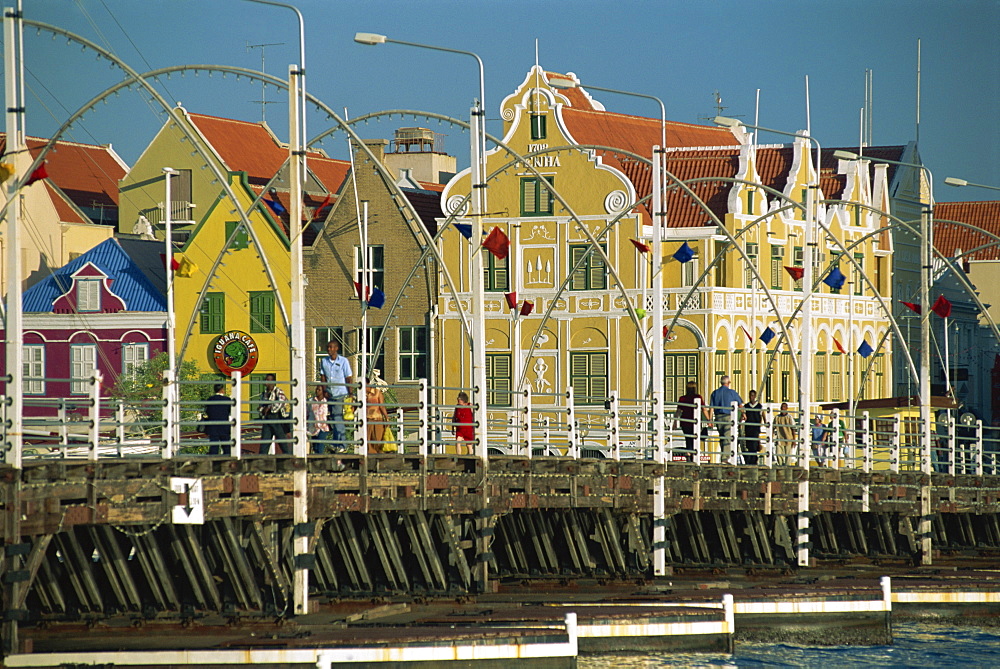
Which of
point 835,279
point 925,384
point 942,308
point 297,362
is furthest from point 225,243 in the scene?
point 297,362

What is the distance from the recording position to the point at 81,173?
81125 mm

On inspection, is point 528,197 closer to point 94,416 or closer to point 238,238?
point 238,238

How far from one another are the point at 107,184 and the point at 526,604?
55.1 metres

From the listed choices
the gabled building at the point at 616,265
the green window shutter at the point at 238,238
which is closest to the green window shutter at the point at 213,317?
the green window shutter at the point at 238,238

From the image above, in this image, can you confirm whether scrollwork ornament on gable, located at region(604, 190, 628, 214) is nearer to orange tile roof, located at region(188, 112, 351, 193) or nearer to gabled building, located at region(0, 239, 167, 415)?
orange tile roof, located at region(188, 112, 351, 193)

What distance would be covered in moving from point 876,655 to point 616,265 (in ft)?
107

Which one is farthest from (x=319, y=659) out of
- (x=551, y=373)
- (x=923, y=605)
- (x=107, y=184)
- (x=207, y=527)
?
(x=107, y=184)

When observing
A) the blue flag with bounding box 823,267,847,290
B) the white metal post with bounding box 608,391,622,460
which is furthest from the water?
the blue flag with bounding box 823,267,847,290

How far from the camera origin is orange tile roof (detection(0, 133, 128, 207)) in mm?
78938

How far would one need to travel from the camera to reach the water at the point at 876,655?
2978 cm

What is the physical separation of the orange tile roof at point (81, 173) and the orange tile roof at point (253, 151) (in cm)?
536

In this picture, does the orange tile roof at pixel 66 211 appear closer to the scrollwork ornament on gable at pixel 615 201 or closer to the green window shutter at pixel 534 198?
the green window shutter at pixel 534 198

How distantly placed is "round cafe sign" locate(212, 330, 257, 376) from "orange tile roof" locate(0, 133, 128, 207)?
1348 centimetres

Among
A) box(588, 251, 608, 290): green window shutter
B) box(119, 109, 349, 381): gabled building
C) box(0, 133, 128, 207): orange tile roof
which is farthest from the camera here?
box(0, 133, 128, 207): orange tile roof
